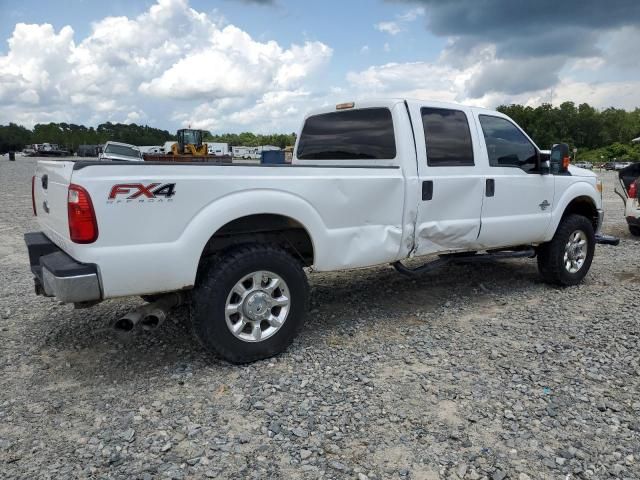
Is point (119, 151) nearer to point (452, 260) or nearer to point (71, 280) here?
point (452, 260)

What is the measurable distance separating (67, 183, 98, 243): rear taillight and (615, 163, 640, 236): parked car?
9.44 metres

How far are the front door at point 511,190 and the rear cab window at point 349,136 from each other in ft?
3.59

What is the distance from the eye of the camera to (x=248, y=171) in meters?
3.63

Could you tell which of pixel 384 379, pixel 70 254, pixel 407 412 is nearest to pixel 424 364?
pixel 384 379

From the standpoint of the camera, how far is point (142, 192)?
3217mm

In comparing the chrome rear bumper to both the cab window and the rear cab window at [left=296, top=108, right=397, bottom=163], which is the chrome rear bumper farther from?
the cab window

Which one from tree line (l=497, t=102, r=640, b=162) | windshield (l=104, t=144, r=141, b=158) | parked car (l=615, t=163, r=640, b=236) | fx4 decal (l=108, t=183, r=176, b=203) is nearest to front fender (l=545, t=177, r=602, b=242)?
parked car (l=615, t=163, r=640, b=236)

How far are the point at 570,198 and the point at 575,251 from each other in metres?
0.64

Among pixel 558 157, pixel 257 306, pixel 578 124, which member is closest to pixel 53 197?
pixel 257 306

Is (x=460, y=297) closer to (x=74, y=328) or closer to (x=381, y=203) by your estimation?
(x=381, y=203)

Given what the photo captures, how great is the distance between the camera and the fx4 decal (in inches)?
124

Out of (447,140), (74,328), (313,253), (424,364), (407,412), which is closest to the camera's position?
(407,412)

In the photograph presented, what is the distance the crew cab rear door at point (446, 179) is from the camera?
464 centimetres

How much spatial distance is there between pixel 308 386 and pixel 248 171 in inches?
59.9
